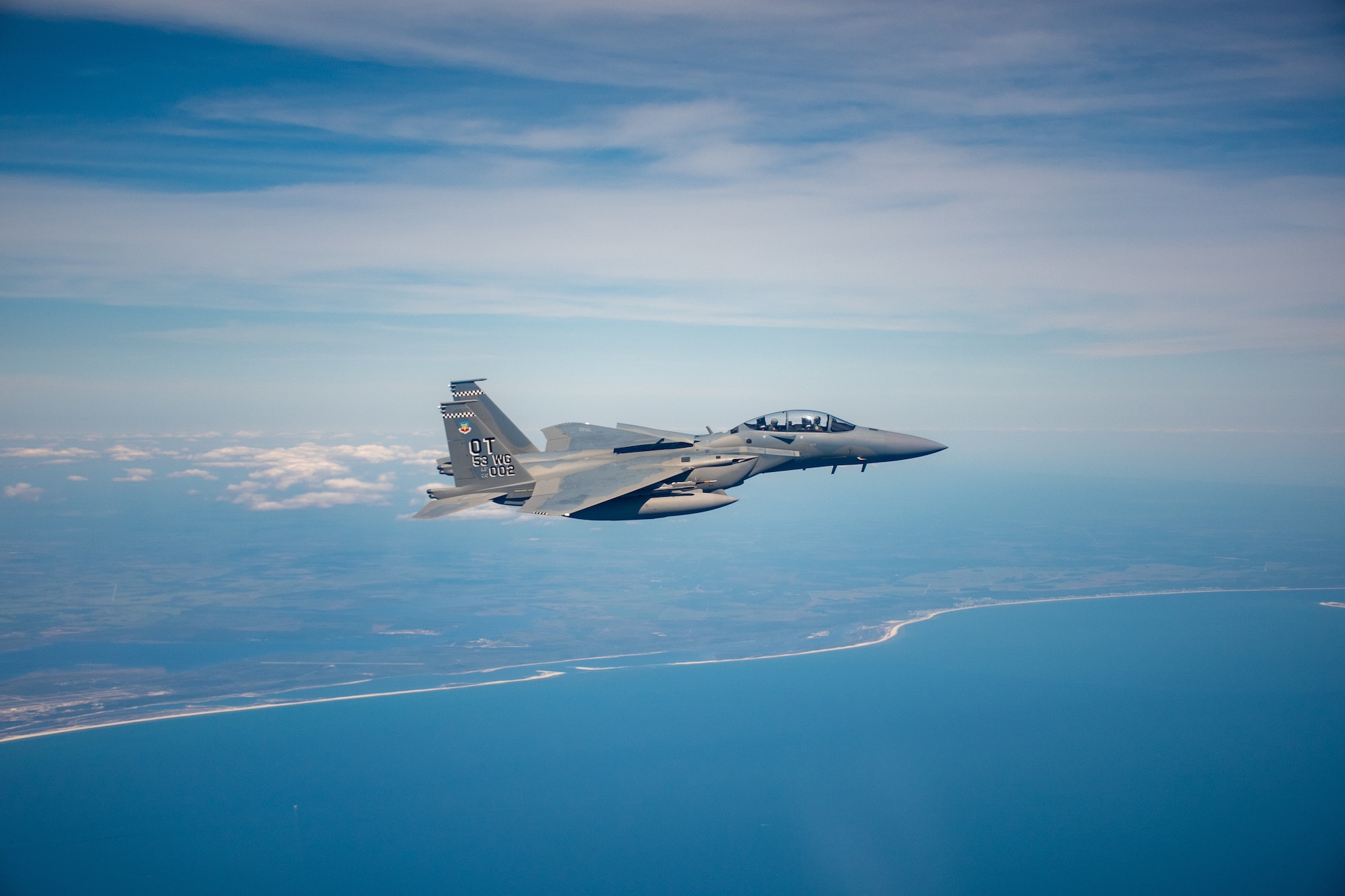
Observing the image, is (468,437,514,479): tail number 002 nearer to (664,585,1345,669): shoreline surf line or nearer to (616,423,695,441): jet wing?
(616,423,695,441): jet wing

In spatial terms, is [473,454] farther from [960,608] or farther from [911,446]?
[960,608]

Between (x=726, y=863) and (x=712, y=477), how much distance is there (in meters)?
39.0

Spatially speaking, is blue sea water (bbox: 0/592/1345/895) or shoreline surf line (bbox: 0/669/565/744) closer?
blue sea water (bbox: 0/592/1345/895)

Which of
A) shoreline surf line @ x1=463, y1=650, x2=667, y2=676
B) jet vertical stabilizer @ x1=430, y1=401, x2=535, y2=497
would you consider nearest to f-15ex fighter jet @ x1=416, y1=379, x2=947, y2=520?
jet vertical stabilizer @ x1=430, y1=401, x2=535, y2=497

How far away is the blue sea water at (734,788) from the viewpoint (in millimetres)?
52281

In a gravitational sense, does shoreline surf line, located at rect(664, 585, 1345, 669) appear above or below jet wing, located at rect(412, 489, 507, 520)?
below

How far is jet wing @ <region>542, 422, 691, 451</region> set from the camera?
Answer: 98.3 feet

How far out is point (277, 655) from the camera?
9856 centimetres

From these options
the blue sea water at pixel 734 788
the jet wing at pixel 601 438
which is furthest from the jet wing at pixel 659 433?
the blue sea water at pixel 734 788

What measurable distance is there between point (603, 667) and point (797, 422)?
7072cm

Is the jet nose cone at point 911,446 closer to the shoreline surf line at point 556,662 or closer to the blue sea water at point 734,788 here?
the blue sea water at point 734,788

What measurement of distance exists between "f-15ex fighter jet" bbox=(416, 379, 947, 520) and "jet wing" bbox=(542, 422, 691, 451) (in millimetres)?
66

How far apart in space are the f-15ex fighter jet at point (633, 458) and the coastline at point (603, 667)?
64683 millimetres

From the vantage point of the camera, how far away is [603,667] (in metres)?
93.0
